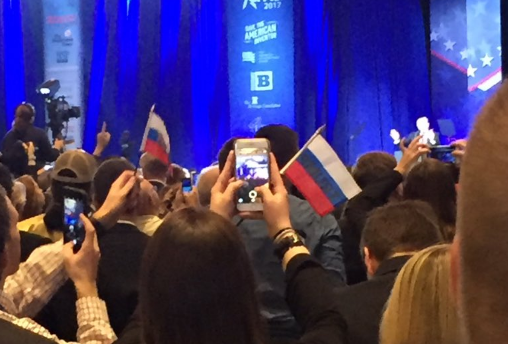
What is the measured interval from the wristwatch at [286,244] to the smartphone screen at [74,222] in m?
0.46

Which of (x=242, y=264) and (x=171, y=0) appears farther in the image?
(x=171, y=0)

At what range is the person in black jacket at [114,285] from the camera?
225 centimetres

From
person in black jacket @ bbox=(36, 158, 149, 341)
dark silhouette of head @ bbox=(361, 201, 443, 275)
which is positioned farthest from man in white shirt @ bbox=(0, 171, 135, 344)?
dark silhouette of head @ bbox=(361, 201, 443, 275)

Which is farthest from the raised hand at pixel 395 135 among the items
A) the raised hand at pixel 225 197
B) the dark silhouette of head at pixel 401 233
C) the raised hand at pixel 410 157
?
the raised hand at pixel 225 197

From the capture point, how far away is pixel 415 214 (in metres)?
2.32

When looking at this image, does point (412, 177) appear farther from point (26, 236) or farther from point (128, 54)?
point (128, 54)

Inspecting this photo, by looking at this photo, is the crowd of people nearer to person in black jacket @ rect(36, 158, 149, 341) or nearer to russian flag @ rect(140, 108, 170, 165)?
person in black jacket @ rect(36, 158, 149, 341)

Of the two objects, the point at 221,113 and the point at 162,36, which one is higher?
the point at 162,36

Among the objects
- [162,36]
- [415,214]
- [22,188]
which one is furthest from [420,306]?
[162,36]

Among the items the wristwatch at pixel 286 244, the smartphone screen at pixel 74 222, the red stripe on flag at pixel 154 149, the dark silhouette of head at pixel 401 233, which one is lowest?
the dark silhouette of head at pixel 401 233

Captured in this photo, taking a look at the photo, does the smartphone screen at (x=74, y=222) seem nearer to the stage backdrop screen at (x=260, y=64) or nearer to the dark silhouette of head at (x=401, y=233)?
the dark silhouette of head at (x=401, y=233)

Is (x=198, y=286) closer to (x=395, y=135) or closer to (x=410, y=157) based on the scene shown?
(x=410, y=157)

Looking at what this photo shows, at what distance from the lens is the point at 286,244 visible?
168cm

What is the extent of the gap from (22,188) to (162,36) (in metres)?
6.96
